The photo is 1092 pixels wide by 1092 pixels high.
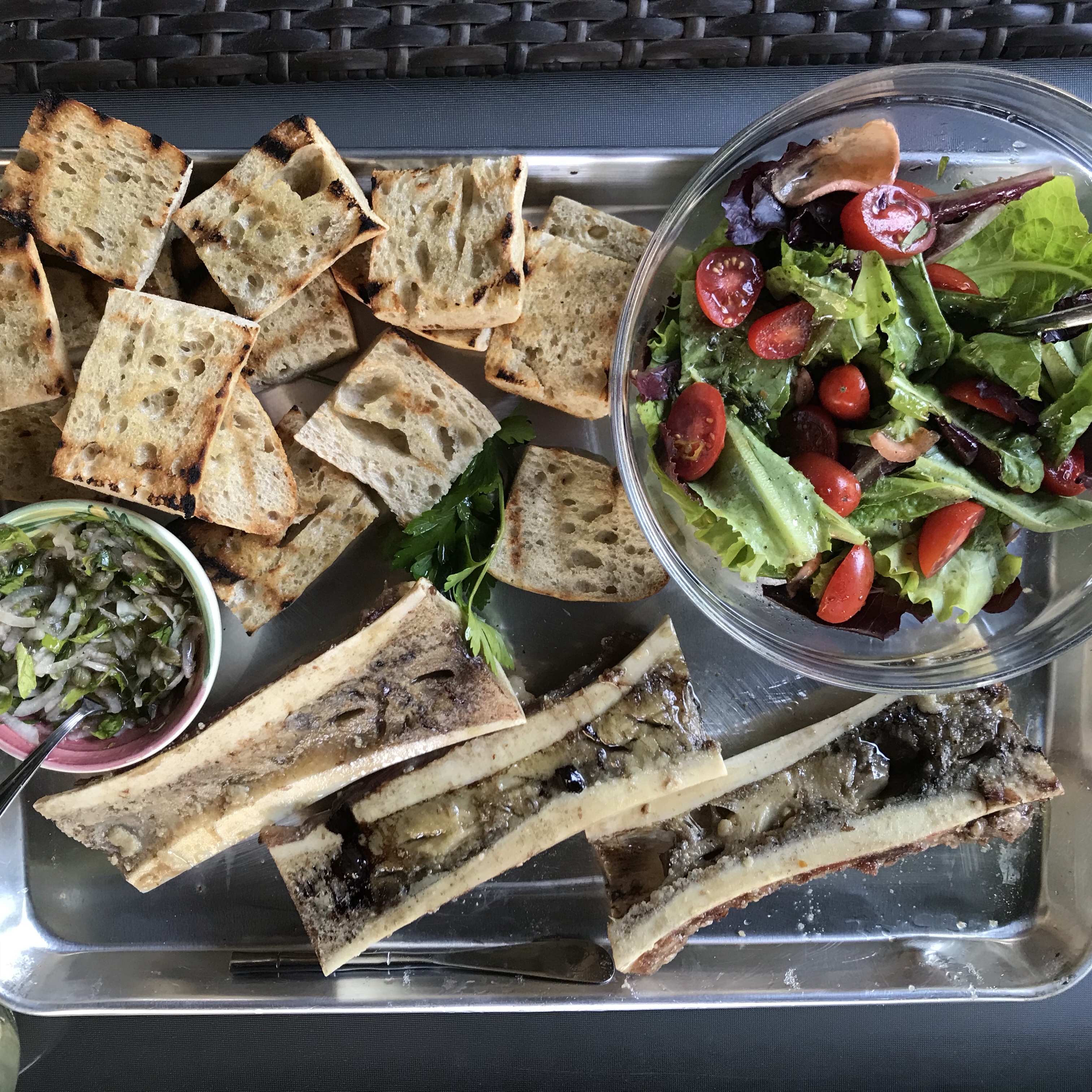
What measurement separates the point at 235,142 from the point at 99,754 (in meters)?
1.44

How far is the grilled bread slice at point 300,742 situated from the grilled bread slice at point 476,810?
82mm

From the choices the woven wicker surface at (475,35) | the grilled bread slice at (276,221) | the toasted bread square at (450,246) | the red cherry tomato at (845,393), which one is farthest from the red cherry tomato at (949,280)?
the grilled bread slice at (276,221)

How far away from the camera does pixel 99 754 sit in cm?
183

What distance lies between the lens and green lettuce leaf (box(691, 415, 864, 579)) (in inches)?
63.2

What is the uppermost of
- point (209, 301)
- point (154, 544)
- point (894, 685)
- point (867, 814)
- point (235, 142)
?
point (235, 142)

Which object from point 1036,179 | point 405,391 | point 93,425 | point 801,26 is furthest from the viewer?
point 801,26

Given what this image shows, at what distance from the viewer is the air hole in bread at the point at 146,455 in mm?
1773

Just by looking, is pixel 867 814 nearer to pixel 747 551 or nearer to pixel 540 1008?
pixel 747 551

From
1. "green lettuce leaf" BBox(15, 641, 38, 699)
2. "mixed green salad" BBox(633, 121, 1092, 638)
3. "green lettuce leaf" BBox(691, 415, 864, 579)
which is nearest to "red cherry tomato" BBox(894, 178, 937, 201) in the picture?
"mixed green salad" BBox(633, 121, 1092, 638)

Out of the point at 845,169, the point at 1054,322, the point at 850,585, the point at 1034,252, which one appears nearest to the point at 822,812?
the point at 850,585

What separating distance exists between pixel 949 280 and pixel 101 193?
1.70 metres

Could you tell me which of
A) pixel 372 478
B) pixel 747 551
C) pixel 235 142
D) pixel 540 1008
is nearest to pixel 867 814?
pixel 747 551

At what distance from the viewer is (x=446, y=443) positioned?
76.3 inches

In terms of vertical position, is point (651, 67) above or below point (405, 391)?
above
